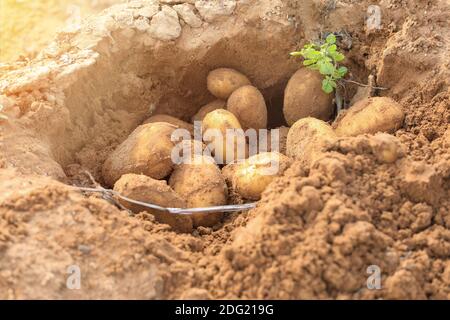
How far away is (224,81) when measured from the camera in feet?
10.3

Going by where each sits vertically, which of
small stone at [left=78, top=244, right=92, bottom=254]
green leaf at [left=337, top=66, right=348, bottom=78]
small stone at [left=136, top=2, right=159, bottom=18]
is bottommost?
small stone at [left=78, top=244, right=92, bottom=254]

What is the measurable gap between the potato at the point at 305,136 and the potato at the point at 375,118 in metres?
0.10

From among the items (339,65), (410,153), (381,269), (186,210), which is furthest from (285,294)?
(339,65)

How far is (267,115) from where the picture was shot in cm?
336

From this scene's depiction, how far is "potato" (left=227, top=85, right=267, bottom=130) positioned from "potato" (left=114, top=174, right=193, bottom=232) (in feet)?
2.51

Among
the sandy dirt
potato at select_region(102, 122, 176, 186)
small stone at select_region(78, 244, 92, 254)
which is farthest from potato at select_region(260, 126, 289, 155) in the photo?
the sandy dirt

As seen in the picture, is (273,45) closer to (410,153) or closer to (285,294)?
(410,153)

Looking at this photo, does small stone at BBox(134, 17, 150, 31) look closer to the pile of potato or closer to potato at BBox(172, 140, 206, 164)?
the pile of potato

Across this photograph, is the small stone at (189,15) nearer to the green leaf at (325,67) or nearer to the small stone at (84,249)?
the green leaf at (325,67)

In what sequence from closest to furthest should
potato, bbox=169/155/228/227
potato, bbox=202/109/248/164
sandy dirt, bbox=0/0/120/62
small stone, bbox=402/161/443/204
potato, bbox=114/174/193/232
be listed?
small stone, bbox=402/161/443/204
potato, bbox=114/174/193/232
potato, bbox=169/155/228/227
potato, bbox=202/109/248/164
sandy dirt, bbox=0/0/120/62

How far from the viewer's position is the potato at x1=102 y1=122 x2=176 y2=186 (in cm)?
263

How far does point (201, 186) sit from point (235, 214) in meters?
0.19
